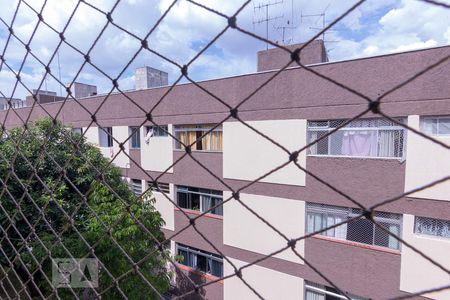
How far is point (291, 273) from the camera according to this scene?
15.7ft

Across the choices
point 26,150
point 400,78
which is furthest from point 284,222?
point 26,150

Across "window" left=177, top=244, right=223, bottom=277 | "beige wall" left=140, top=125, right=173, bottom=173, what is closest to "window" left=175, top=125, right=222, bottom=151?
"beige wall" left=140, top=125, right=173, bottom=173

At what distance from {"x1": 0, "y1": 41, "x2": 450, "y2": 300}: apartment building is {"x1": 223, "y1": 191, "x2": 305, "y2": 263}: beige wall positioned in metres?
0.02

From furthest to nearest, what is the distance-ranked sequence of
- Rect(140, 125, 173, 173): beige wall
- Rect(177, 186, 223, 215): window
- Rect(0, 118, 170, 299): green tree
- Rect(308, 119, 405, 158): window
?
Rect(140, 125, 173, 173): beige wall < Rect(177, 186, 223, 215): window < Rect(308, 119, 405, 158): window < Rect(0, 118, 170, 299): green tree

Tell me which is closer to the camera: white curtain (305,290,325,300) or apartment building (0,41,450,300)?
apartment building (0,41,450,300)

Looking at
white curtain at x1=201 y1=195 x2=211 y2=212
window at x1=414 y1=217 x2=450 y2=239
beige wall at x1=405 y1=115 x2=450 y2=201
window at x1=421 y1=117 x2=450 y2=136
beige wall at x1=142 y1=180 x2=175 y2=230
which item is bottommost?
beige wall at x1=142 y1=180 x2=175 y2=230

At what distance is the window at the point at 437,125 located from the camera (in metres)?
3.41

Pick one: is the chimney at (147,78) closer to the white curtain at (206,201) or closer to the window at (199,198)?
the window at (199,198)

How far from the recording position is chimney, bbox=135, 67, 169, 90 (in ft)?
23.4

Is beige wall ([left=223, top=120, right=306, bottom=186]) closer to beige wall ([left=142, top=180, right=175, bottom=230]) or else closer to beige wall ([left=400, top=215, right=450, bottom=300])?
beige wall ([left=400, top=215, right=450, bottom=300])

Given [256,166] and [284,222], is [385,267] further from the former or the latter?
[256,166]

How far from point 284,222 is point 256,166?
3.40ft

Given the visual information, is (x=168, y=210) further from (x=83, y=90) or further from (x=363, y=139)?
(x=83, y=90)

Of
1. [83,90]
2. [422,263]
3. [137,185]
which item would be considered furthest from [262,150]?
[83,90]
